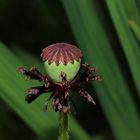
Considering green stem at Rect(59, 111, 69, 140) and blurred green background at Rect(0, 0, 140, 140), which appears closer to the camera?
green stem at Rect(59, 111, 69, 140)

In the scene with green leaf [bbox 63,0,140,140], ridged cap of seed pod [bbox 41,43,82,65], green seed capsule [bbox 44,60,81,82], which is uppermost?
ridged cap of seed pod [bbox 41,43,82,65]

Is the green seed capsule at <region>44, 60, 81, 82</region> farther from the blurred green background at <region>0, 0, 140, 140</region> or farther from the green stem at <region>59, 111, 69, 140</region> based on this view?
the blurred green background at <region>0, 0, 140, 140</region>

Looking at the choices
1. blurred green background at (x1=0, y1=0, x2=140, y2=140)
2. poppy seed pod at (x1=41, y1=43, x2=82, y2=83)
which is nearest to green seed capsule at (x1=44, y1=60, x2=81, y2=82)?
poppy seed pod at (x1=41, y1=43, x2=82, y2=83)

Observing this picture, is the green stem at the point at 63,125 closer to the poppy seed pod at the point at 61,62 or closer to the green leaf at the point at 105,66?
the poppy seed pod at the point at 61,62

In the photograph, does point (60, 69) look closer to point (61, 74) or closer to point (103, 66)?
point (61, 74)

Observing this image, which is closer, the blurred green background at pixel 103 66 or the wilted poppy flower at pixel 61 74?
the wilted poppy flower at pixel 61 74

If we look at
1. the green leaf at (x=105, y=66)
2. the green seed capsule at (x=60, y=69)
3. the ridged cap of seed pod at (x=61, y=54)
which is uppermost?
the ridged cap of seed pod at (x=61, y=54)

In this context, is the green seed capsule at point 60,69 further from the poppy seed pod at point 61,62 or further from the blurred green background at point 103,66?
the blurred green background at point 103,66

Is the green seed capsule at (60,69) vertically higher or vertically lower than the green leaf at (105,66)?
higher

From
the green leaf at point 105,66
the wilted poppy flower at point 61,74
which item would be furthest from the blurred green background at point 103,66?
the wilted poppy flower at point 61,74
